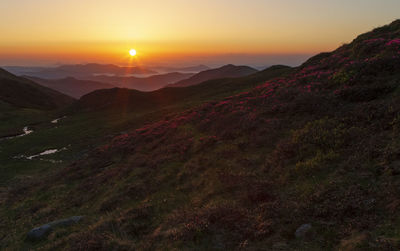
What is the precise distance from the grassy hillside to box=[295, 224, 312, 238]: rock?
0.69ft

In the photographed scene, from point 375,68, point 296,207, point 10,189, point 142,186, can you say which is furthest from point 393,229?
point 10,189

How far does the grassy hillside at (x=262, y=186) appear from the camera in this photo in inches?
324

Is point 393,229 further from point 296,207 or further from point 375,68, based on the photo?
point 375,68

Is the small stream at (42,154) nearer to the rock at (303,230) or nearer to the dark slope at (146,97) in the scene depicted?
the dark slope at (146,97)

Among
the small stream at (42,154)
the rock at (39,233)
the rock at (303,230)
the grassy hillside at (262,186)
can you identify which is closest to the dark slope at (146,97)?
the small stream at (42,154)

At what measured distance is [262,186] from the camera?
11578mm

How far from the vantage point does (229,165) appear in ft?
51.2

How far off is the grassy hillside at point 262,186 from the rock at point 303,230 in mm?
210

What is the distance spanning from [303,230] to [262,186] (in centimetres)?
370

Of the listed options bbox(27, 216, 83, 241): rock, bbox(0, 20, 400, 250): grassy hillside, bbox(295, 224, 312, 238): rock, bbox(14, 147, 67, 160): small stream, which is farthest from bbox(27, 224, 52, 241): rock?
bbox(14, 147, 67, 160): small stream

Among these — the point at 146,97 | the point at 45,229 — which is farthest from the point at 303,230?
the point at 146,97

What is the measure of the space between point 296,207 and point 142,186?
1103cm

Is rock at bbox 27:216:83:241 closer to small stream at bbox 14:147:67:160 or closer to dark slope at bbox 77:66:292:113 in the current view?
small stream at bbox 14:147:67:160

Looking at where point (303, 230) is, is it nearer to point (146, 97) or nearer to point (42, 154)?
point (42, 154)
